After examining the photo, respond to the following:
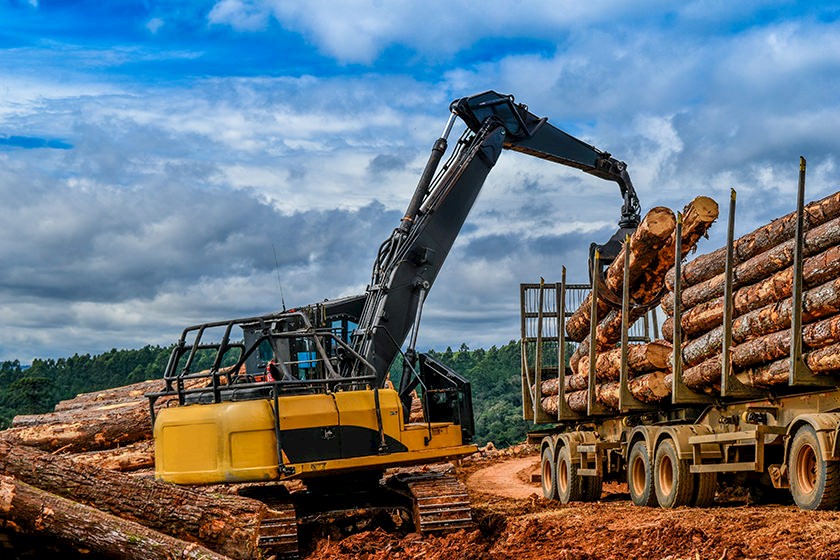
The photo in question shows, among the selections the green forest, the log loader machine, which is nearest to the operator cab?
the log loader machine

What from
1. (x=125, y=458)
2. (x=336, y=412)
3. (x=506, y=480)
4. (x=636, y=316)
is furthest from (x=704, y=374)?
(x=125, y=458)

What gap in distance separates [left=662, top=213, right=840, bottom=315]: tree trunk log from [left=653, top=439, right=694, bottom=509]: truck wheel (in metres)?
1.90

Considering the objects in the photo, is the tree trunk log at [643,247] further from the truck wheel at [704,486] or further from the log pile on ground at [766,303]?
the truck wheel at [704,486]

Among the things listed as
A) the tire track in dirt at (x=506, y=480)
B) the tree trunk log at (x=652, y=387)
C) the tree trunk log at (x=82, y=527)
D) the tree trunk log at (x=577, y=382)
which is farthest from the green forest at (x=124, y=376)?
the tree trunk log at (x=82, y=527)

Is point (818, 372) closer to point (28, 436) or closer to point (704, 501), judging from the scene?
point (704, 501)

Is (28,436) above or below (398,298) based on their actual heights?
below

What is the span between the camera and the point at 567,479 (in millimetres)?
16906

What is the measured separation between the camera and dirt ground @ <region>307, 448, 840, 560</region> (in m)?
8.75

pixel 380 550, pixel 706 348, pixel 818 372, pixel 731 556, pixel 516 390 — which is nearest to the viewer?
pixel 731 556

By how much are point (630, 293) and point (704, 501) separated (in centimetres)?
390

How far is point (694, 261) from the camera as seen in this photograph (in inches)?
558

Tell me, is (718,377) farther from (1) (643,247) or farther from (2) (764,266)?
(1) (643,247)

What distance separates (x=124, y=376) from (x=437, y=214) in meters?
45.2

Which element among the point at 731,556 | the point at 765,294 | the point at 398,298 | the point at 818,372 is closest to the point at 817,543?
the point at 731,556
